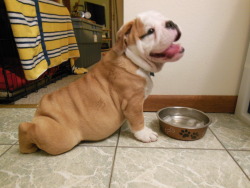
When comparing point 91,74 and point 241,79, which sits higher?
point 91,74

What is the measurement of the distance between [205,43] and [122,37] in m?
0.61

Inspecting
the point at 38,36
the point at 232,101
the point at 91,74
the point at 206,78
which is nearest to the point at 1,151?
the point at 91,74

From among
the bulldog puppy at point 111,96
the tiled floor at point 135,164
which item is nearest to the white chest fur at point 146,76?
the bulldog puppy at point 111,96

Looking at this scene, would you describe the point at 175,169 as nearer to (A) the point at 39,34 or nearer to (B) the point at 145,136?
(B) the point at 145,136

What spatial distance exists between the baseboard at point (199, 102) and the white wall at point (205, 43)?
0.10 ft

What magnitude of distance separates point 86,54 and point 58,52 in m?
1.06

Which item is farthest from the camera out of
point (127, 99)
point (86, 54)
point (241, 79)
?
point (86, 54)

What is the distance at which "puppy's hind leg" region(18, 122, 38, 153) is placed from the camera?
2.17 feet

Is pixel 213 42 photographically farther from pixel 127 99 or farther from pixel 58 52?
pixel 58 52

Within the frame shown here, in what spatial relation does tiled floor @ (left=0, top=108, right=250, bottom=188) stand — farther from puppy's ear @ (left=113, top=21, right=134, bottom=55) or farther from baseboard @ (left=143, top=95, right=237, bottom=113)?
puppy's ear @ (left=113, top=21, right=134, bottom=55)

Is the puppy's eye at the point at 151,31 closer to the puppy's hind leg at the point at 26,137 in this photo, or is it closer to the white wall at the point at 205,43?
the white wall at the point at 205,43

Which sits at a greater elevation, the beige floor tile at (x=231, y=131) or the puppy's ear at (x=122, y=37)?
the puppy's ear at (x=122, y=37)

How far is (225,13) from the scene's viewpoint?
1.01m

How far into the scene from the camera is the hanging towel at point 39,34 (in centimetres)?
111
